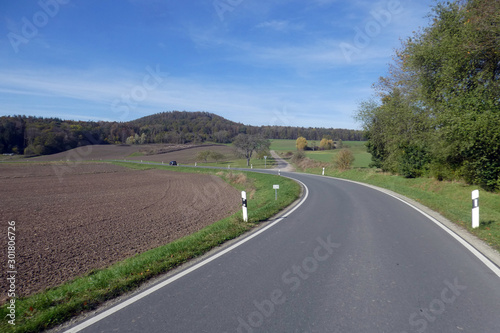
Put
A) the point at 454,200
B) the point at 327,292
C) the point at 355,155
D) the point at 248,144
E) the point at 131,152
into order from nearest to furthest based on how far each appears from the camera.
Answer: the point at 327,292 → the point at 454,200 → the point at 248,144 → the point at 355,155 → the point at 131,152


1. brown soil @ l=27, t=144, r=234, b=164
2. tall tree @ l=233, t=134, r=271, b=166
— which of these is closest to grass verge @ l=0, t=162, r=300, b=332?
tall tree @ l=233, t=134, r=271, b=166

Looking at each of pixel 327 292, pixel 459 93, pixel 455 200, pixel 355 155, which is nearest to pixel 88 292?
pixel 327 292

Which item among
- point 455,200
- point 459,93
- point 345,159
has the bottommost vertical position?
point 455,200

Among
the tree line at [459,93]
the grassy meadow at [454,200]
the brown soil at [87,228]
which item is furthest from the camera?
the tree line at [459,93]

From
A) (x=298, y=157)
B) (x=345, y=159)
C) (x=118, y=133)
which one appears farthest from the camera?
(x=118, y=133)

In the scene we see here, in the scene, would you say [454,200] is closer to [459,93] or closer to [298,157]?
[459,93]

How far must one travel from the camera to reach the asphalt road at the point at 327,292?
3594 millimetres

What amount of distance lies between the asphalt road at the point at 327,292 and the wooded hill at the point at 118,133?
259 feet

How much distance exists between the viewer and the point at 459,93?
18.1 m

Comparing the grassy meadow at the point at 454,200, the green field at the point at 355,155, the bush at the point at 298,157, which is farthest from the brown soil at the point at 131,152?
the grassy meadow at the point at 454,200

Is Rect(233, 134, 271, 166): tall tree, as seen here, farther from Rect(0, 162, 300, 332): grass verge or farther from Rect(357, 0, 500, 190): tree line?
Rect(0, 162, 300, 332): grass verge

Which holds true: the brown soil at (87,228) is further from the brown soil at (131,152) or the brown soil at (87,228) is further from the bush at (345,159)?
the brown soil at (131,152)

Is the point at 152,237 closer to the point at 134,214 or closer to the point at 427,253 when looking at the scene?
the point at 134,214

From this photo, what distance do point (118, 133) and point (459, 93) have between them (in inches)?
4779
